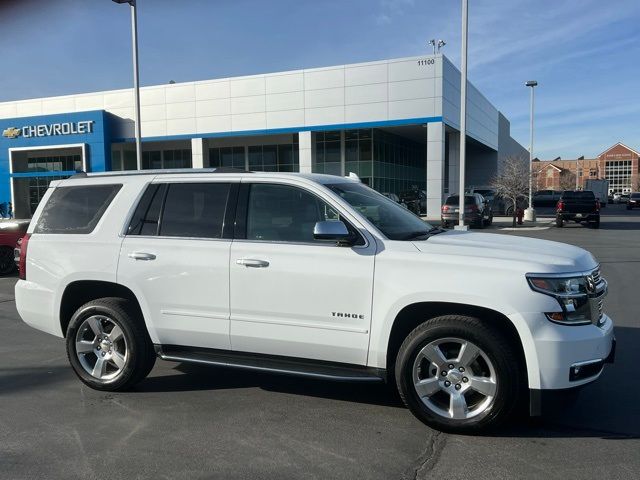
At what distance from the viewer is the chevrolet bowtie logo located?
39688 millimetres

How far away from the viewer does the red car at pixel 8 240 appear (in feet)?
40.7

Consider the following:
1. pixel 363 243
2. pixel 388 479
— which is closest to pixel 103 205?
pixel 363 243

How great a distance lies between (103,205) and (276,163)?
34801 mm

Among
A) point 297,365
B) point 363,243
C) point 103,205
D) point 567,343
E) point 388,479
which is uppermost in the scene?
point 103,205

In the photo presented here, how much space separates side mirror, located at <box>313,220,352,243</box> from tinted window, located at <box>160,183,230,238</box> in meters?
1.00

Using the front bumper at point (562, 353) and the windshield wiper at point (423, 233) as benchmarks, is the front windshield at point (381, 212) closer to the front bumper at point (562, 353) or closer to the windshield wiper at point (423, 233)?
the windshield wiper at point (423, 233)

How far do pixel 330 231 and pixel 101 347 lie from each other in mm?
2530

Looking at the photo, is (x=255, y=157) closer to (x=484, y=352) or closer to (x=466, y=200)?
(x=466, y=200)

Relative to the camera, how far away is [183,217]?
15.8ft

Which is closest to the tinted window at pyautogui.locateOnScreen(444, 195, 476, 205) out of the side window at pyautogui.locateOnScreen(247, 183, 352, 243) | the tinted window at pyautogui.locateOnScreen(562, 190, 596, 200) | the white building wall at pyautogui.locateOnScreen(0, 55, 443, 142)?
the tinted window at pyautogui.locateOnScreen(562, 190, 596, 200)

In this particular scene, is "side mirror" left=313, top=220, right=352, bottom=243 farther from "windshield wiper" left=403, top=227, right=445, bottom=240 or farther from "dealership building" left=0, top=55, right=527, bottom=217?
"dealership building" left=0, top=55, right=527, bottom=217

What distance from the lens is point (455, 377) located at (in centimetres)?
398

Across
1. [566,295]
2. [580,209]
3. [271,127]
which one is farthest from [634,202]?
[566,295]

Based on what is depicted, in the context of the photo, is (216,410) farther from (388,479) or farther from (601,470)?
(601,470)
